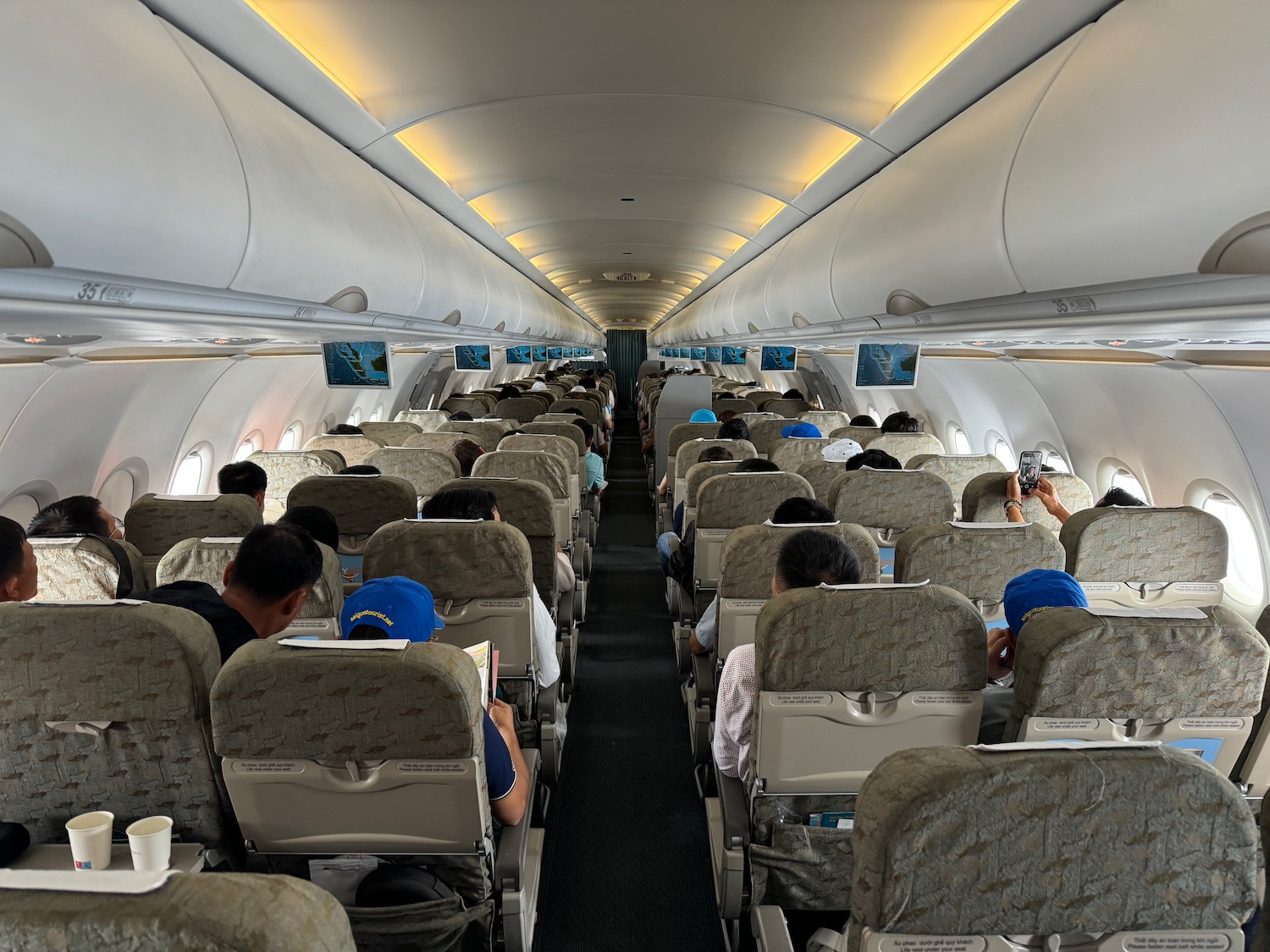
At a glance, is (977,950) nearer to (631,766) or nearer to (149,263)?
(149,263)

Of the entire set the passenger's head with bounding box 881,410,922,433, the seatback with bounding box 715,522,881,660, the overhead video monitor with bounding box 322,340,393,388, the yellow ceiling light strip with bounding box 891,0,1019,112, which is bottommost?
the seatback with bounding box 715,522,881,660

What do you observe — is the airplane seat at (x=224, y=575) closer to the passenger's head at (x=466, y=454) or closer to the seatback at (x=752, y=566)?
the seatback at (x=752, y=566)

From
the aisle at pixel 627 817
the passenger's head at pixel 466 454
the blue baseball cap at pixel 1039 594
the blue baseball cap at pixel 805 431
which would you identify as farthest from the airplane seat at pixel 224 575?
the blue baseball cap at pixel 805 431

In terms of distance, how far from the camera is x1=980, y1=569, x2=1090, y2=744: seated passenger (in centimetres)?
299

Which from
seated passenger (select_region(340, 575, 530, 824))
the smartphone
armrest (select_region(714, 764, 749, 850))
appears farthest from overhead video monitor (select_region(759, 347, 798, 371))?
seated passenger (select_region(340, 575, 530, 824))

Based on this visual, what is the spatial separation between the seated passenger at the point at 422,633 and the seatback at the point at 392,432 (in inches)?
261

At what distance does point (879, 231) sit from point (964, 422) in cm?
714

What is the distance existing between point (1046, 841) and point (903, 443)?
24.0 ft

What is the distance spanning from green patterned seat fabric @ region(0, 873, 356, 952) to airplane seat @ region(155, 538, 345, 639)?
2.40 m

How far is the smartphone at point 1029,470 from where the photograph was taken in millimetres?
4949

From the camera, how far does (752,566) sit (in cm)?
375

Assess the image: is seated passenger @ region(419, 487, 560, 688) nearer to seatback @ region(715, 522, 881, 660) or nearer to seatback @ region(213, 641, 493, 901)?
seatback @ region(715, 522, 881, 660)

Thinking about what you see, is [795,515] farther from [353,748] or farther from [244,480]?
[244,480]

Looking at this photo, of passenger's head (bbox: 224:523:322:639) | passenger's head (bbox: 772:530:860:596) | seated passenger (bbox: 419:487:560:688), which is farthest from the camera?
seated passenger (bbox: 419:487:560:688)
